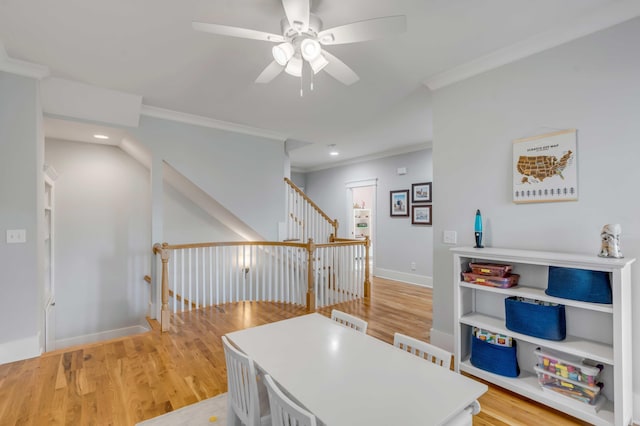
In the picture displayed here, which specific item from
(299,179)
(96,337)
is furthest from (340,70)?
(299,179)

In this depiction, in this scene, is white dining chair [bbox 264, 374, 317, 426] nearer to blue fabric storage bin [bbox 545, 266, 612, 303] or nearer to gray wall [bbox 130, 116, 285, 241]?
blue fabric storage bin [bbox 545, 266, 612, 303]

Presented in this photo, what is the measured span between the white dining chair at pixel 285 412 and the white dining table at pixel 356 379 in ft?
→ 0.21

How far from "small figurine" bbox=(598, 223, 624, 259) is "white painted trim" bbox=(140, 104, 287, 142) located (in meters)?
4.11

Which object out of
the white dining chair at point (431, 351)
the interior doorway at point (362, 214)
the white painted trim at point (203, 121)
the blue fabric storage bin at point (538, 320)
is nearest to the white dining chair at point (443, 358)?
the white dining chair at point (431, 351)

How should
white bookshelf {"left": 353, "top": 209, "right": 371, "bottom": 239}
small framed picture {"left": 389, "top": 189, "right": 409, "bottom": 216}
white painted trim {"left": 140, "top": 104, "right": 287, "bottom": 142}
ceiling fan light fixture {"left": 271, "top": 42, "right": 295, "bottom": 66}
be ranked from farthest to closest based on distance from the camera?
white bookshelf {"left": 353, "top": 209, "right": 371, "bottom": 239} < small framed picture {"left": 389, "top": 189, "right": 409, "bottom": 216} < white painted trim {"left": 140, "top": 104, "right": 287, "bottom": 142} < ceiling fan light fixture {"left": 271, "top": 42, "right": 295, "bottom": 66}

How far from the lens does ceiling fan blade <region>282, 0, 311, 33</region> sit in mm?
1596

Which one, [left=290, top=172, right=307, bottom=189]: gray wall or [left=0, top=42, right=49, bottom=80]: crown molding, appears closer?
[left=0, top=42, right=49, bottom=80]: crown molding

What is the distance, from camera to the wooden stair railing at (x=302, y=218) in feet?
16.9

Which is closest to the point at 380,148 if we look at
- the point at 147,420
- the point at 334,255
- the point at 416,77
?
the point at 334,255

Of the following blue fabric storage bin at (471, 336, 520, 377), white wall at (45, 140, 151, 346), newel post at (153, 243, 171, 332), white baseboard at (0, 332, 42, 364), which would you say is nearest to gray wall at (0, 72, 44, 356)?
white baseboard at (0, 332, 42, 364)

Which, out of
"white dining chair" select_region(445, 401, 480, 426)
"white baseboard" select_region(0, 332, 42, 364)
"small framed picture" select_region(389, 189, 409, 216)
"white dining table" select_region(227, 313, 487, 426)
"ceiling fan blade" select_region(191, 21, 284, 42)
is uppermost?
"ceiling fan blade" select_region(191, 21, 284, 42)

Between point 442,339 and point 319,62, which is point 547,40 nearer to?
point 319,62

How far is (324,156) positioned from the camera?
661cm

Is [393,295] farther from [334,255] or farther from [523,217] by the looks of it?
[523,217]
